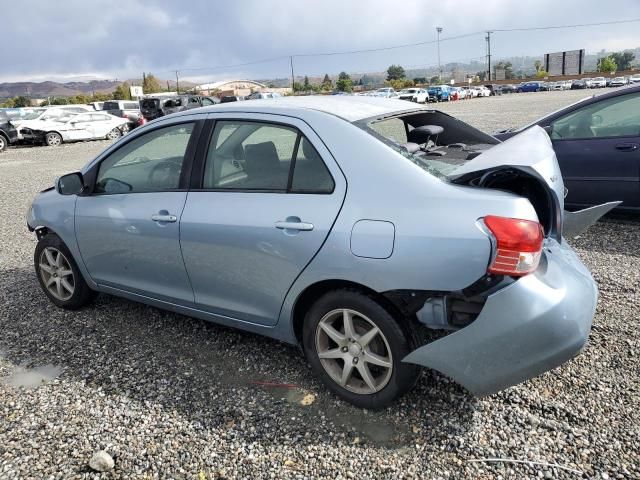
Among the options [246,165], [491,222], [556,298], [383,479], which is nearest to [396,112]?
[246,165]

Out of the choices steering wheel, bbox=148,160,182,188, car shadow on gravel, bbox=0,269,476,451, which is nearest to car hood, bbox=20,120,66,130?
car shadow on gravel, bbox=0,269,476,451

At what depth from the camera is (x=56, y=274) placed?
434 cm

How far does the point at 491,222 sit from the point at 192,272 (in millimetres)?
1876

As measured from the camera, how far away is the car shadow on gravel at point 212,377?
2.72 metres

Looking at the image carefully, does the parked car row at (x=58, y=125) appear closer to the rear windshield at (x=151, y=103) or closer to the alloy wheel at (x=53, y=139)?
the alloy wheel at (x=53, y=139)

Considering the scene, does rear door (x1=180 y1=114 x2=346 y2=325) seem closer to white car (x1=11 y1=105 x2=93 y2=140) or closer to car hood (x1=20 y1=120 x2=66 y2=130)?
car hood (x1=20 y1=120 x2=66 y2=130)

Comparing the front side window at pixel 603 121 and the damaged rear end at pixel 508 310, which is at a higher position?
the front side window at pixel 603 121

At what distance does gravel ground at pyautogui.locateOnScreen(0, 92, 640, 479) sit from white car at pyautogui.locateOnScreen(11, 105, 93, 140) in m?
20.2

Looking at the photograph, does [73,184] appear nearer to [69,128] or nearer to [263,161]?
[263,161]

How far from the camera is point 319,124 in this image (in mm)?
2877

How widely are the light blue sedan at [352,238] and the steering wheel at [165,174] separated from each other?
0.01m

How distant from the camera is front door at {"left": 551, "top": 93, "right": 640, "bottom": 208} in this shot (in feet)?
17.7

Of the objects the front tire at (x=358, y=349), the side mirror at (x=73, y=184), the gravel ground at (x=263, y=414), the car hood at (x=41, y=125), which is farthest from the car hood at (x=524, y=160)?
the car hood at (x=41, y=125)

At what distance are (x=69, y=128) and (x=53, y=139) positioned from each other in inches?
30.9
